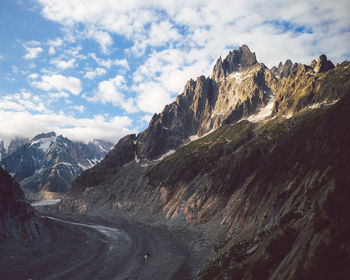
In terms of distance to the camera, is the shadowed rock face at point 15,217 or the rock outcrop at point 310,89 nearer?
the shadowed rock face at point 15,217

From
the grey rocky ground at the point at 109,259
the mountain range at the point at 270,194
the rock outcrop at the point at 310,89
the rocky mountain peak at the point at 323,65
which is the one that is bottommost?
the grey rocky ground at the point at 109,259

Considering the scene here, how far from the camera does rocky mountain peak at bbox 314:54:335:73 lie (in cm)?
18512

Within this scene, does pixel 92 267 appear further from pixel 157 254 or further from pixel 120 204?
pixel 120 204

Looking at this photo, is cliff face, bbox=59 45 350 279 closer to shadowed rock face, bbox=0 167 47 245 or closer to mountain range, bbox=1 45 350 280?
mountain range, bbox=1 45 350 280

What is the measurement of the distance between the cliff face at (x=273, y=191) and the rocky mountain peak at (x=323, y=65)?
4.26 meters

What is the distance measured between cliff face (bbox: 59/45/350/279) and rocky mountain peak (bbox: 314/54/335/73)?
14.0 feet

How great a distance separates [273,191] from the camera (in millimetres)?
66812

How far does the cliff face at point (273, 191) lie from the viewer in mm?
23500

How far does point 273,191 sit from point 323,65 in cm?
16337

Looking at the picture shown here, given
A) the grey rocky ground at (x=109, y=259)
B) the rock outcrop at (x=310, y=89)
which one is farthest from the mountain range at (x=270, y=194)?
the grey rocky ground at (x=109, y=259)

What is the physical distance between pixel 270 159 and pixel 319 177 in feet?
165

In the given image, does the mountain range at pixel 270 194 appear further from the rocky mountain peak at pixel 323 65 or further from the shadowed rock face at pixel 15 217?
the shadowed rock face at pixel 15 217

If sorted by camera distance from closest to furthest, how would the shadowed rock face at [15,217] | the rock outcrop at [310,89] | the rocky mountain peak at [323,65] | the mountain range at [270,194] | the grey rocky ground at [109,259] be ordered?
the mountain range at [270,194], the grey rocky ground at [109,259], the shadowed rock face at [15,217], the rock outcrop at [310,89], the rocky mountain peak at [323,65]

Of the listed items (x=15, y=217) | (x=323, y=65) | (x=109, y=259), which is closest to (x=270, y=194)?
(x=109, y=259)
